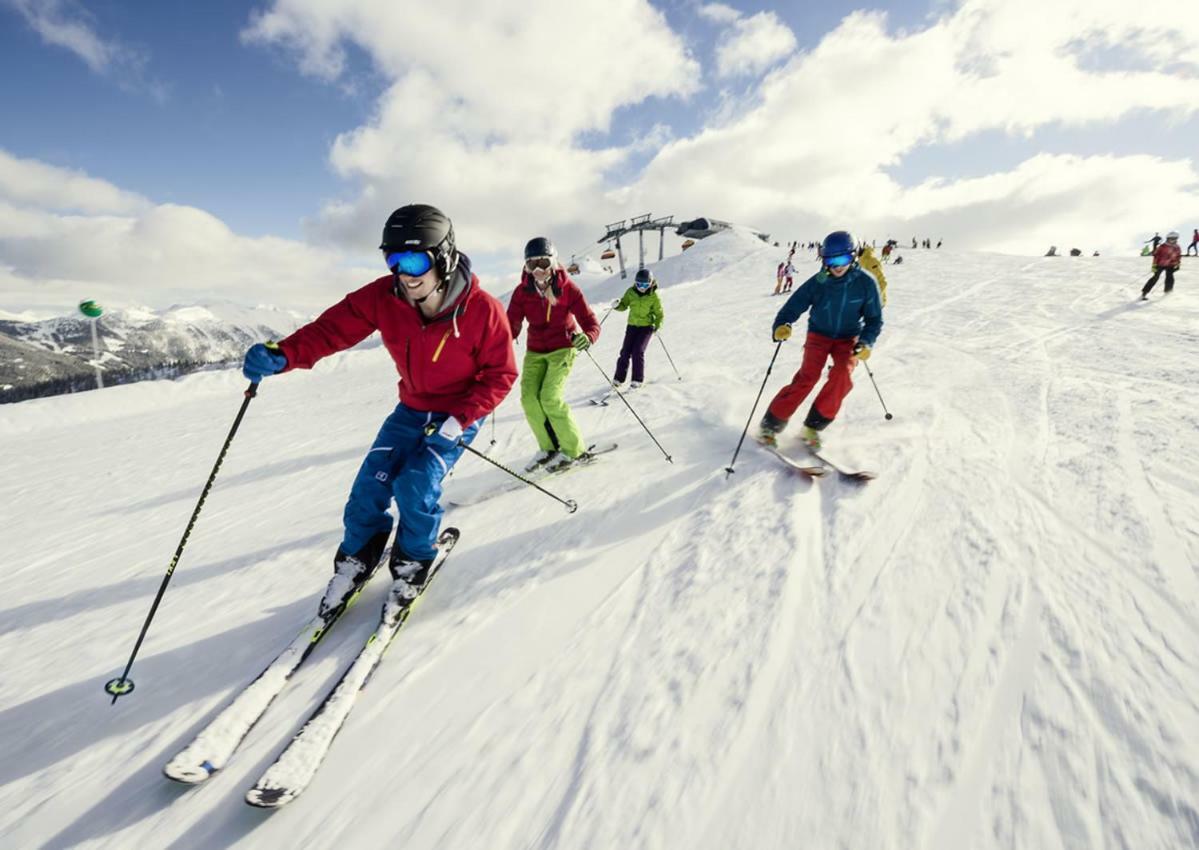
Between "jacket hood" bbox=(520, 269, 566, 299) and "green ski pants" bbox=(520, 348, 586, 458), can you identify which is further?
"jacket hood" bbox=(520, 269, 566, 299)

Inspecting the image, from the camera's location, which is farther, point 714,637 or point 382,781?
point 714,637

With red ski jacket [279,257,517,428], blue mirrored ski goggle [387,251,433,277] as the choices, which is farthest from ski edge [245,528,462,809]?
blue mirrored ski goggle [387,251,433,277]

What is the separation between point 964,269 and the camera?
23.5m

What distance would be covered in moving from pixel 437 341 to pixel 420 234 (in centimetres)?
70

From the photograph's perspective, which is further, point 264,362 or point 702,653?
point 264,362

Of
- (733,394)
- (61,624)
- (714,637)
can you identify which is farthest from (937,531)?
(61,624)

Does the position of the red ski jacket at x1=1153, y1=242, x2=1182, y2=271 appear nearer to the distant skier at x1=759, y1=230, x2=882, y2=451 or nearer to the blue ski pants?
the distant skier at x1=759, y1=230, x2=882, y2=451

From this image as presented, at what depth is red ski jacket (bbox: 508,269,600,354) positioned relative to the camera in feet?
18.6

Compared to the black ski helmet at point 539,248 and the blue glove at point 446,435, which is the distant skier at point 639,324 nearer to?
the black ski helmet at point 539,248

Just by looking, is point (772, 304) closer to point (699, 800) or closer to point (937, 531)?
point (937, 531)

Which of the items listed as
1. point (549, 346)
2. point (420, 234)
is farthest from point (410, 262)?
point (549, 346)

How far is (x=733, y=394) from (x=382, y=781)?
679 centimetres

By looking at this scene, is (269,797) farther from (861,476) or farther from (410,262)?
(861,476)

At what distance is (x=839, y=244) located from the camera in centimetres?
516
